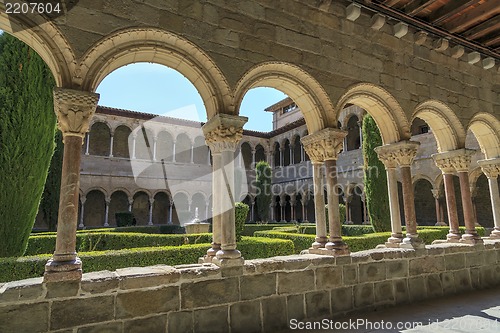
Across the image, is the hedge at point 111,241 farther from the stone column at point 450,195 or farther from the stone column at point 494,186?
the stone column at point 494,186

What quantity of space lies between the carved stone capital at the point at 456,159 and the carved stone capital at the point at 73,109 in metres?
5.50

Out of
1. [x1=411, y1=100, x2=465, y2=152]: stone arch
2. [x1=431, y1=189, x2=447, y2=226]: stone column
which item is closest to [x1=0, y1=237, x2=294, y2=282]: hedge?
[x1=411, y1=100, x2=465, y2=152]: stone arch

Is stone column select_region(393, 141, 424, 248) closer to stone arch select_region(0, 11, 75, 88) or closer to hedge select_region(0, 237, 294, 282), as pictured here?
hedge select_region(0, 237, 294, 282)

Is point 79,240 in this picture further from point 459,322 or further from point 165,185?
point 165,185

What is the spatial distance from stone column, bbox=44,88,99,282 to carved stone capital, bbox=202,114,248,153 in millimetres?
1178

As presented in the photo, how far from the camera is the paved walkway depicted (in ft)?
10.2

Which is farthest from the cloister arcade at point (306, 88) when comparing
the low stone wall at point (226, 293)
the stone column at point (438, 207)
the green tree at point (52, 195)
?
the green tree at point (52, 195)

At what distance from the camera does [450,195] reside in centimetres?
539

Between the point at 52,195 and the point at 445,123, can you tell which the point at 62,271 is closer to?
the point at 445,123

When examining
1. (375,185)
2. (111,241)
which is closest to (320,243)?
(111,241)

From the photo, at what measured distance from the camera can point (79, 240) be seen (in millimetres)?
7980

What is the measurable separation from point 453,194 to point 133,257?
538 centimetres

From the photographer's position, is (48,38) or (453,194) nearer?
(48,38)

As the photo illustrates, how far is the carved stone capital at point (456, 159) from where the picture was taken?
539 cm
